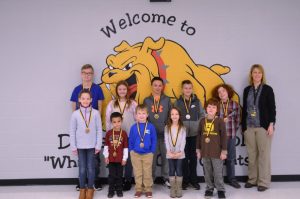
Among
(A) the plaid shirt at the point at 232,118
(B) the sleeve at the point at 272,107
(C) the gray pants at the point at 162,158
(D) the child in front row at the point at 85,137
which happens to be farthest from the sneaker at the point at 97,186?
(B) the sleeve at the point at 272,107

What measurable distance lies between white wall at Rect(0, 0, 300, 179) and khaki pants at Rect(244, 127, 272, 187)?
0.31 m

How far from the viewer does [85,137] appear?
4.15m

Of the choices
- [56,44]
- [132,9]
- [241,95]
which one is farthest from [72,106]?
[241,95]

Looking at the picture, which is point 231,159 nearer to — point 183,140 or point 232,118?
point 232,118

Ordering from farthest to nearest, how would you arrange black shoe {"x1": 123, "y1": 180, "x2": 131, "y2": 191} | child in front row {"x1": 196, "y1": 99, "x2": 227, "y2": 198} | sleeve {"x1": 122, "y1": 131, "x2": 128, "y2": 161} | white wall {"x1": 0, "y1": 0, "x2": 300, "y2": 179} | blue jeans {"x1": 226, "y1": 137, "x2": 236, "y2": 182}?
1. white wall {"x1": 0, "y1": 0, "x2": 300, "y2": 179}
2. blue jeans {"x1": 226, "y1": 137, "x2": 236, "y2": 182}
3. black shoe {"x1": 123, "y1": 180, "x2": 131, "y2": 191}
4. sleeve {"x1": 122, "y1": 131, "x2": 128, "y2": 161}
5. child in front row {"x1": 196, "y1": 99, "x2": 227, "y2": 198}

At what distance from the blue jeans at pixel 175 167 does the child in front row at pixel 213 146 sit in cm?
25

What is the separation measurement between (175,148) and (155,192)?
0.64 meters

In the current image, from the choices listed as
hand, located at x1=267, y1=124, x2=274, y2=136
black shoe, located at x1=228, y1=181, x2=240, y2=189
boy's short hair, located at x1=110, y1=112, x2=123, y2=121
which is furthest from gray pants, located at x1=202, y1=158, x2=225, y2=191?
boy's short hair, located at x1=110, y1=112, x2=123, y2=121

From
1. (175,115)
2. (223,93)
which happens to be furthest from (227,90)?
(175,115)

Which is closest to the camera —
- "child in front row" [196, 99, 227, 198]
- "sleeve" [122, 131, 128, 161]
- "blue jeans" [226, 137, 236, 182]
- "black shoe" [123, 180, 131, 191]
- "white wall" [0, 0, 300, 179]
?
"child in front row" [196, 99, 227, 198]

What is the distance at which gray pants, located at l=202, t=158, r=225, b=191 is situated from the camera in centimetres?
415

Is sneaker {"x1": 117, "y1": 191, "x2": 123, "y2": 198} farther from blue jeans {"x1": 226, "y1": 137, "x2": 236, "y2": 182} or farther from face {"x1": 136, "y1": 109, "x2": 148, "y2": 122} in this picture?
blue jeans {"x1": 226, "y1": 137, "x2": 236, "y2": 182}

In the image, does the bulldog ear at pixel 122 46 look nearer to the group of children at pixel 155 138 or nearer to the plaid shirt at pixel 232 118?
the group of children at pixel 155 138

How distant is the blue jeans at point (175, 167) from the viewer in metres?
4.22
